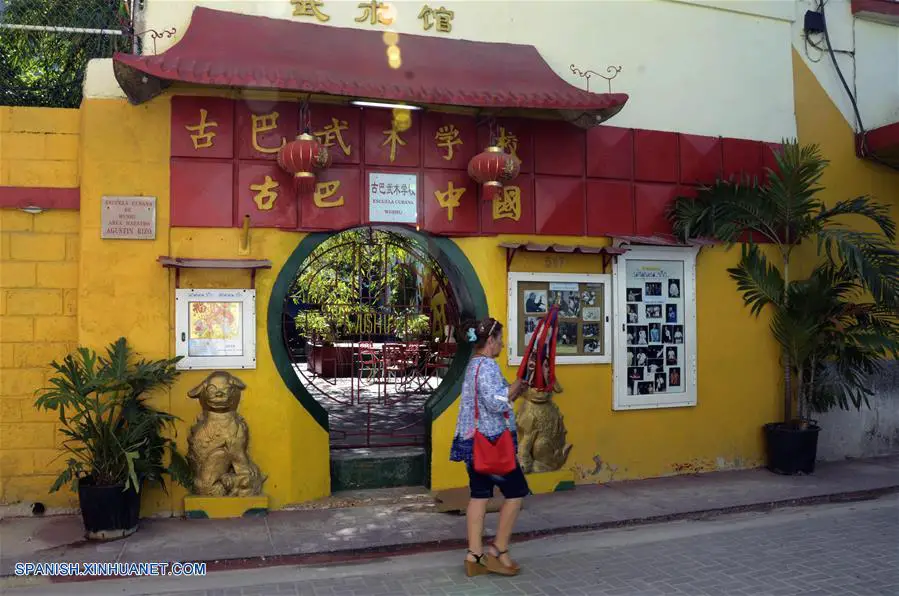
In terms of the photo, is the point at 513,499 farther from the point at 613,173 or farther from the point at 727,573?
the point at 613,173

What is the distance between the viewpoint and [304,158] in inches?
246

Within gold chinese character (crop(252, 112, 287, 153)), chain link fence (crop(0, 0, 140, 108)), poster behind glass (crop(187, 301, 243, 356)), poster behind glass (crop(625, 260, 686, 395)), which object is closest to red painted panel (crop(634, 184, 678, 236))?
poster behind glass (crop(625, 260, 686, 395))

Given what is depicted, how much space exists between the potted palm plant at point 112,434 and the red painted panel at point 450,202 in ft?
8.91

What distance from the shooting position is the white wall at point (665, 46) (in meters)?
7.45

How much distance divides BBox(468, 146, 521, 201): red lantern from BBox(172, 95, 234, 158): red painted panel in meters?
2.26

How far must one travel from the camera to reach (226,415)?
6355 millimetres

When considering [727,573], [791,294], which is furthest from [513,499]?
[791,294]

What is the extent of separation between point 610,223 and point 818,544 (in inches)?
142

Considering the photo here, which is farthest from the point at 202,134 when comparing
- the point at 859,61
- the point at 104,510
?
the point at 859,61

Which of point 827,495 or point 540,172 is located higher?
point 540,172

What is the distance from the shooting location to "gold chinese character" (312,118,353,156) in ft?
22.4

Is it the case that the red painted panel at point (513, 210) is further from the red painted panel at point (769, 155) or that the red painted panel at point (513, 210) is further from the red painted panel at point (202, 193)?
the red painted panel at point (769, 155)

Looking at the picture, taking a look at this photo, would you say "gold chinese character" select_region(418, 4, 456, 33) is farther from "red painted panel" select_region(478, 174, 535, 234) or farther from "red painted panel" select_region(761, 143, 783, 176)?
"red painted panel" select_region(761, 143, 783, 176)

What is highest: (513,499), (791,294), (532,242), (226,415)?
(532,242)
